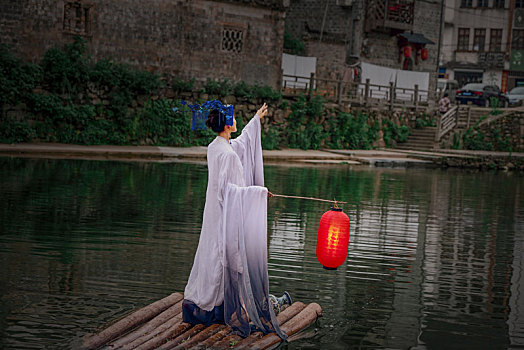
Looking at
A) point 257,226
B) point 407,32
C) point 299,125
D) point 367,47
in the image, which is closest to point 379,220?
point 257,226

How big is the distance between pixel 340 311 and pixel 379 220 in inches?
233

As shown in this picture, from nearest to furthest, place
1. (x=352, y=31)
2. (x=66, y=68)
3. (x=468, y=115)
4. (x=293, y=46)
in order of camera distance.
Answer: (x=66, y=68) → (x=468, y=115) → (x=293, y=46) → (x=352, y=31)

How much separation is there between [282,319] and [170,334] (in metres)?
1.06

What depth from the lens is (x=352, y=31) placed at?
37188 millimetres

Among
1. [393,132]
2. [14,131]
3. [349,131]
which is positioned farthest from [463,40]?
[14,131]

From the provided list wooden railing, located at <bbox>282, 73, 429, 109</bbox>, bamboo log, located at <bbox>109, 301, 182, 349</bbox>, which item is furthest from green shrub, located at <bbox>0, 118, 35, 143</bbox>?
bamboo log, located at <bbox>109, 301, 182, 349</bbox>

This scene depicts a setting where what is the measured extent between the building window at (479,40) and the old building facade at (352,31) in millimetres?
16320

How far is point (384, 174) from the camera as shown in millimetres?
21422

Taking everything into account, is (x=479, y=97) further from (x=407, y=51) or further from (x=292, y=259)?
(x=292, y=259)

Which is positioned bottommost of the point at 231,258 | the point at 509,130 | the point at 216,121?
the point at 231,258

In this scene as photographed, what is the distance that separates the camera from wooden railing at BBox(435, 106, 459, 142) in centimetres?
3194

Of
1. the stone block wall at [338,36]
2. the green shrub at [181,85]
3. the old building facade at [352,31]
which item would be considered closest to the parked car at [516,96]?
the stone block wall at [338,36]

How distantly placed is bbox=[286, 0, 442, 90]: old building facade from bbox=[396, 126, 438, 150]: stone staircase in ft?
15.0

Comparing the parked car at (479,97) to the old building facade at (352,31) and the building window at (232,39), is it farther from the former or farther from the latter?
the building window at (232,39)
